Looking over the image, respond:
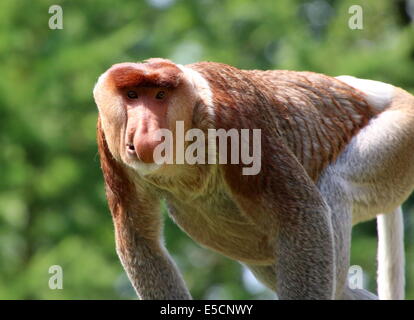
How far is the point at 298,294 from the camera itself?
16.6ft

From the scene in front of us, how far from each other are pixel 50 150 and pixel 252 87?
13086 mm

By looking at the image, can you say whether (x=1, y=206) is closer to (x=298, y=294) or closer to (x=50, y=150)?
(x=50, y=150)

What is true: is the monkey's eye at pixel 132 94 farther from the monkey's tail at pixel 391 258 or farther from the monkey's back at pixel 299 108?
the monkey's tail at pixel 391 258

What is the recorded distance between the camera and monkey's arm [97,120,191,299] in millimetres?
5246

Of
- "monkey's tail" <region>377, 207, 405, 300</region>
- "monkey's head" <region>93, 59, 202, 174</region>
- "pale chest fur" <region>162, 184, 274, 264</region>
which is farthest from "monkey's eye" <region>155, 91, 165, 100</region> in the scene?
"monkey's tail" <region>377, 207, 405, 300</region>

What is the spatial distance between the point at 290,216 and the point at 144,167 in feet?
2.57

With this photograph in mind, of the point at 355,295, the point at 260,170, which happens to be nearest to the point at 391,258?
the point at 355,295

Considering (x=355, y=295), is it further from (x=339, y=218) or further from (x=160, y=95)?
(x=160, y=95)

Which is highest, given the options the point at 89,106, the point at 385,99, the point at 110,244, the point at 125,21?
the point at 125,21

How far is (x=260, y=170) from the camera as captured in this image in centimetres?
496

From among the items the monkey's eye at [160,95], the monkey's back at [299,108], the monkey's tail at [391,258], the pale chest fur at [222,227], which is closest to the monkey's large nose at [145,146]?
the monkey's eye at [160,95]

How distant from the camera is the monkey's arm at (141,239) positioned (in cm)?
525

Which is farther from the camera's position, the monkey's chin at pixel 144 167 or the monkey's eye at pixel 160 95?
the monkey's eye at pixel 160 95
